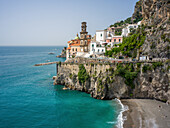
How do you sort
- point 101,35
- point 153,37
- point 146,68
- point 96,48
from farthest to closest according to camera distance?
point 101,35
point 96,48
point 153,37
point 146,68

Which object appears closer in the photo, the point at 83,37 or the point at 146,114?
the point at 146,114

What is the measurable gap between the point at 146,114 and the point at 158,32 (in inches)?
850

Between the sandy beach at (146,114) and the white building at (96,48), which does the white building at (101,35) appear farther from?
the sandy beach at (146,114)

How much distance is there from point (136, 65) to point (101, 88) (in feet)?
32.2

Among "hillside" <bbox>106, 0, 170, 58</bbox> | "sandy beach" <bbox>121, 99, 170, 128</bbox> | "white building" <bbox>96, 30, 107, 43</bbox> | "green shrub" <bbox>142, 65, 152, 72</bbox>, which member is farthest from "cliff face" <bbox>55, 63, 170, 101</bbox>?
"white building" <bbox>96, 30, 107, 43</bbox>

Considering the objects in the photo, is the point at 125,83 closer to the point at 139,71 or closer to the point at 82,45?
the point at 139,71

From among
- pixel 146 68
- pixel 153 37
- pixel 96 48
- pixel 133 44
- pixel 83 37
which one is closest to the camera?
pixel 146 68

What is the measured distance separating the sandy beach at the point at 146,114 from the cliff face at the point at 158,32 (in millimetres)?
12200

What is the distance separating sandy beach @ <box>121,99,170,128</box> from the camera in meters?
25.8

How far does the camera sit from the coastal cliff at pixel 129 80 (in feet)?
109

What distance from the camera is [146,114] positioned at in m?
28.7

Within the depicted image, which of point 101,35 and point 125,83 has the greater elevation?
point 101,35

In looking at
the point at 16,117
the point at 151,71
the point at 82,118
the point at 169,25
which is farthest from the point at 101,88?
the point at 169,25

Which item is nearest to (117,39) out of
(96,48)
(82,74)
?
(96,48)
